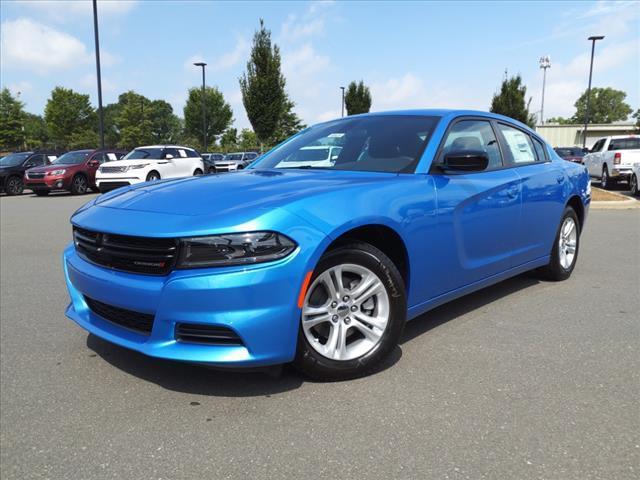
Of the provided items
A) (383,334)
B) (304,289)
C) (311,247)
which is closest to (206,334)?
(304,289)

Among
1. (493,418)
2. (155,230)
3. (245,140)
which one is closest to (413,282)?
(493,418)

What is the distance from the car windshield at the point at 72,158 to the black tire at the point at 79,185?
2.02 feet

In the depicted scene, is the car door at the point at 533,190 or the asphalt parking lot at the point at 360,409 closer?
the asphalt parking lot at the point at 360,409

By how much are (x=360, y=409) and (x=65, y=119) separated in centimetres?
7303

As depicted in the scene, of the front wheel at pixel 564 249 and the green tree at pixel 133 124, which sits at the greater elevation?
the green tree at pixel 133 124

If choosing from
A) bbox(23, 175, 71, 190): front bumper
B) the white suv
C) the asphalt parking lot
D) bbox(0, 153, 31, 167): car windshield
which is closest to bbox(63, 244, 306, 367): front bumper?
the asphalt parking lot

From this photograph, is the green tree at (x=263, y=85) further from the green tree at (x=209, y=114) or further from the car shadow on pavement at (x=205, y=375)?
the green tree at (x=209, y=114)

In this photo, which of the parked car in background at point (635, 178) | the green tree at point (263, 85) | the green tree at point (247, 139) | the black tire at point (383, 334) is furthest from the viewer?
the green tree at point (247, 139)

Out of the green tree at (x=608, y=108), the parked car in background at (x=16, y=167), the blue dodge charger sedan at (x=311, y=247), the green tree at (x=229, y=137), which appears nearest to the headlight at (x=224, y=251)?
the blue dodge charger sedan at (x=311, y=247)

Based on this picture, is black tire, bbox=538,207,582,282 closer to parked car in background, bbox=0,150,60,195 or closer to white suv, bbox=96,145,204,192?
white suv, bbox=96,145,204,192

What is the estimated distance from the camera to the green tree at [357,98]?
43.9 metres

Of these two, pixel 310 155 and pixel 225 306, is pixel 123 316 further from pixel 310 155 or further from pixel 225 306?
pixel 310 155

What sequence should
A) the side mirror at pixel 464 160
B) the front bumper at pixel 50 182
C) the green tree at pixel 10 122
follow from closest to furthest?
the side mirror at pixel 464 160 < the front bumper at pixel 50 182 < the green tree at pixel 10 122

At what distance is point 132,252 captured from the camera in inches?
105
